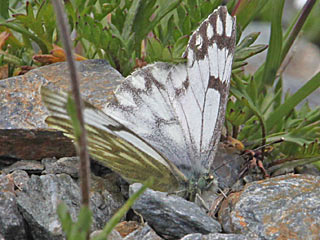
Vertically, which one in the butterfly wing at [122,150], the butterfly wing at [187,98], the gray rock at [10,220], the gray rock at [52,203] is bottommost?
the gray rock at [10,220]

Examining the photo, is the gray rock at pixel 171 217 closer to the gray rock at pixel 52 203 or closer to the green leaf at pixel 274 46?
the gray rock at pixel 52 203

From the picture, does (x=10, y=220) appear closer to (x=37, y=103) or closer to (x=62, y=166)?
(x=62, y=166)

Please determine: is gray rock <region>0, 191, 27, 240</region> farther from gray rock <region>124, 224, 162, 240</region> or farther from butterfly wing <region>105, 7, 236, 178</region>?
butterfly wing <region>105, 7, 236, 178</region>

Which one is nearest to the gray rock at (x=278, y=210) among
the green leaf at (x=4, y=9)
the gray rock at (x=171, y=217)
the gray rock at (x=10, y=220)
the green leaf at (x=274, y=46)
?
the gray rock at (x=171, y=217)

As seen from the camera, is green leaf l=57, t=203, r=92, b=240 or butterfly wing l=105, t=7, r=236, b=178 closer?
green leaf l=57, t=203, r=92, b=240

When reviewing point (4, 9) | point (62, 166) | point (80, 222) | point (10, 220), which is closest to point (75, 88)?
point (80, 222)

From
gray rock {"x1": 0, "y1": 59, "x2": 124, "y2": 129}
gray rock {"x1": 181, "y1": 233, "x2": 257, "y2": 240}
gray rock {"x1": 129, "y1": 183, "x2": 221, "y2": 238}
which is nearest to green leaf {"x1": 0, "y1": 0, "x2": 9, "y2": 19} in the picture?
gray rock {"x1": 0, "y1": 59, "x2": 124, "y2": 129}

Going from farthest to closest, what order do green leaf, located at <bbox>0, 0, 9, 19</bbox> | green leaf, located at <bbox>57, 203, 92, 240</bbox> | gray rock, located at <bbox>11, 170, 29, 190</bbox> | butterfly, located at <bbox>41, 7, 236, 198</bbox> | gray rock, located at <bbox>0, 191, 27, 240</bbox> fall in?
green leaf, located at <bbox>0, 0, 9, 19</bbox>
butterfly, located at <bbox>41, 7, 236, 198</bbox>
gray rock, located at <bbox>11, 170, 29, 190</bbox>
gray rock, located at <bbox>0, 191, 27, 240</bbox>
green leaf, located at <bbox>57, 203, 92, 240</bbox>
